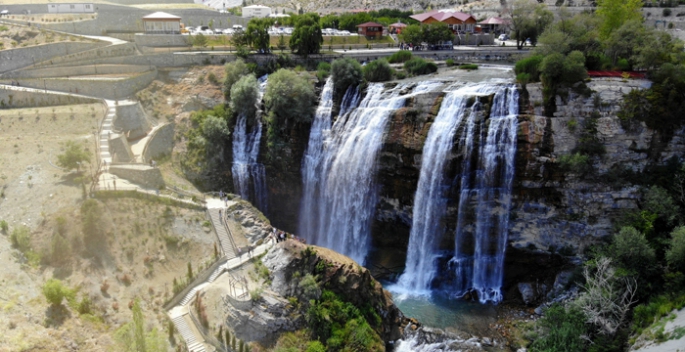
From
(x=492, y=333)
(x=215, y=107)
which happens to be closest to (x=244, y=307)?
(x=492, y=333)

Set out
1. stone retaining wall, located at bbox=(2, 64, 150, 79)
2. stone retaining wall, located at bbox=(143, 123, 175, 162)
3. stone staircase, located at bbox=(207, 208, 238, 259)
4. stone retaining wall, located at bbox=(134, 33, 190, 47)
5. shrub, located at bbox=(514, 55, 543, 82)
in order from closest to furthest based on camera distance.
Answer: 1. stone staircase, located at bbox=(207, 208, 238, 259)
2. shrub, located at bbox=(514, 55, 543, 82)
3. stone retaining wall, located at bbox=(143, 123, 175, 162)
4. stone retaining wall, located at bbox=(2, 64, 150, 79)
5. stone retaining wall, located at bbox=(134, 33, 190, 47)

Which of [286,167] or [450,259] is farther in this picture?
[286,167]

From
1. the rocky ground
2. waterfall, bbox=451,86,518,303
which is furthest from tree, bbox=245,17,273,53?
waterfall, bbox=451,86,518,303

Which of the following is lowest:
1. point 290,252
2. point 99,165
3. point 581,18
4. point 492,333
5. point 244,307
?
point 492,333

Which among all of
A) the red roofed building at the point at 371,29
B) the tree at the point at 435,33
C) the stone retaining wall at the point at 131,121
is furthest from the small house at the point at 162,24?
the tree at the point at 435,33

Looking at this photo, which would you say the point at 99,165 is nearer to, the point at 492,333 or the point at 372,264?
the point at 372,264

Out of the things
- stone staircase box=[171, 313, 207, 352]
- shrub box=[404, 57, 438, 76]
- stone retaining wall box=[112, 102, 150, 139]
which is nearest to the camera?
stone staircase box=[171, 313, 207, 352]

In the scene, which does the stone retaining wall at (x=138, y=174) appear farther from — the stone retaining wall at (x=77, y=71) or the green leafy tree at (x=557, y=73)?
the green leafy tree at (x=557, y=73)

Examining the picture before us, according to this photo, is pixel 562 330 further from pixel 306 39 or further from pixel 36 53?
pixel 36 53

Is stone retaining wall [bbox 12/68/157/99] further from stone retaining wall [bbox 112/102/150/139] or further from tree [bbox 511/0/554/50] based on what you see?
tree [bbox 511/0/554/50]
